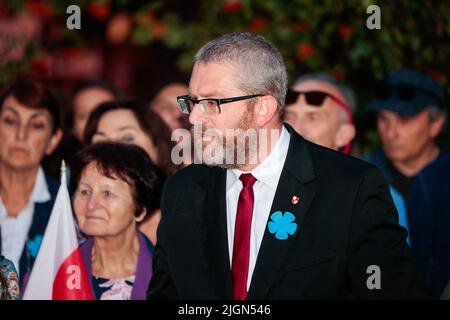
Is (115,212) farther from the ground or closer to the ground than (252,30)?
closer to the ground

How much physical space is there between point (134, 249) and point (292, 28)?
4.15 m

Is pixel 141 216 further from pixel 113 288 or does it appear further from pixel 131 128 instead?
pixel 131 128

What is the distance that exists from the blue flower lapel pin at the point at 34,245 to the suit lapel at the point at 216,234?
2.34 meters

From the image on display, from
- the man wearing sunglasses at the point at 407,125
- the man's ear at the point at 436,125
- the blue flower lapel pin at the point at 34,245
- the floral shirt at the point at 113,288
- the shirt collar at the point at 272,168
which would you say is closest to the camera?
the shirt collar at the point at 272,168

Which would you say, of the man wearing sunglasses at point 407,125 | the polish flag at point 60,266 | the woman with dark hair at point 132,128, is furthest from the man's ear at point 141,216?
the man wearing sunglasses at point 407,125

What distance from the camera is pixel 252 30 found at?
9156 millimetres

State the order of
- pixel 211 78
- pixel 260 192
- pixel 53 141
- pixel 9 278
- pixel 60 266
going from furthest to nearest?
pixel 53 141 → pixel 60 266 → pixel 9 278 → pixel 260 192 → pixel 211 78

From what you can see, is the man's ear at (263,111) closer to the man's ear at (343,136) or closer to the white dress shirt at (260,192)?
the white dress shirt at (260,192)

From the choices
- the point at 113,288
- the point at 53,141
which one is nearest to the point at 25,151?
the point at 53,141

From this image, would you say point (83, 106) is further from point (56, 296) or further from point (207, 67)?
point (207, 67)

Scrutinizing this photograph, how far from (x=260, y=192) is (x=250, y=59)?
62 cm

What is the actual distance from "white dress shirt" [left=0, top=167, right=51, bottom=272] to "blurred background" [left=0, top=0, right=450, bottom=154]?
158 cm

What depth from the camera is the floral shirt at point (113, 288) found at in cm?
518
